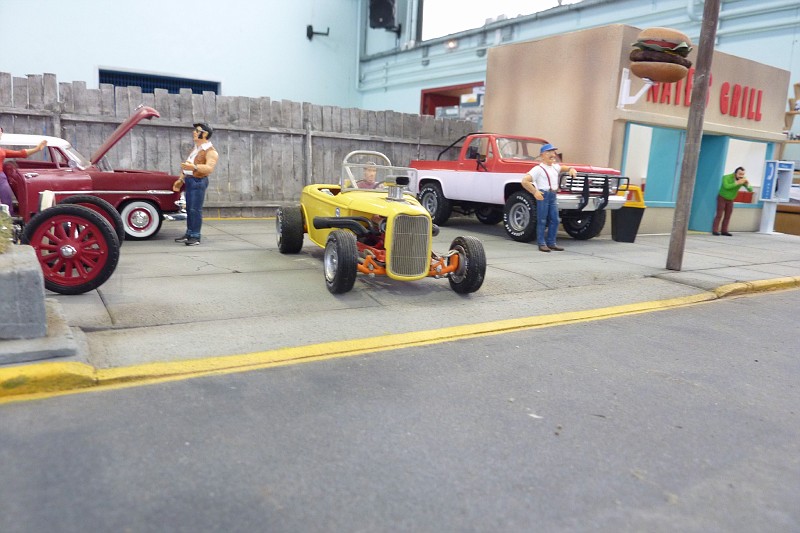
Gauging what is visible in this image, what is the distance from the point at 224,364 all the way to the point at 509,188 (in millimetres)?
8281

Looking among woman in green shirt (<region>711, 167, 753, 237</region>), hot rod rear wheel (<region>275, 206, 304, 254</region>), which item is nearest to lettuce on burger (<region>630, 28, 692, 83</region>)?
woman in green shirt (<region>711, 167, 753, 237</region>)

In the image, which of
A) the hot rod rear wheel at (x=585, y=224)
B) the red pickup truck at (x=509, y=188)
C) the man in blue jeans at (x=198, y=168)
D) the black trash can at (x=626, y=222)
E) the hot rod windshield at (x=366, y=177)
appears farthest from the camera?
the black trash can at (x=626, y=222)

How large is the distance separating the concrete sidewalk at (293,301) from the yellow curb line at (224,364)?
1cm

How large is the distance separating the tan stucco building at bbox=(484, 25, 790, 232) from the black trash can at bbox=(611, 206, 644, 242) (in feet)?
3.59

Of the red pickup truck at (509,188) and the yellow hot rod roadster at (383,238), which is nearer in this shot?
the yellow hot rod roadster at (383,238)

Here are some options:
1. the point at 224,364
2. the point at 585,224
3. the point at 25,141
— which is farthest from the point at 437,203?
the point at 224,364

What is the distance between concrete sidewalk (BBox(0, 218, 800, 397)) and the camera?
466cm

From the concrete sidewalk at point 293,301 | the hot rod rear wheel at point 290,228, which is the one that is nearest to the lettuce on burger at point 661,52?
the concrete sidewalk at point 293,301

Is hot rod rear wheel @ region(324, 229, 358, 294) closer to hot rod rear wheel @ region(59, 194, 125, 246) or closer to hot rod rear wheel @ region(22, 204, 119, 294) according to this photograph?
hot rod rear wheel @ region(22, 204, 119, 294)

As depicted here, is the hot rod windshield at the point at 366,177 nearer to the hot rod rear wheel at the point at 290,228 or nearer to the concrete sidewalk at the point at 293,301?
the hot rod rear wheel at the point at 290,228

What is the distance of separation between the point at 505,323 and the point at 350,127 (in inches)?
356

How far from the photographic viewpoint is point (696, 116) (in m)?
8.51

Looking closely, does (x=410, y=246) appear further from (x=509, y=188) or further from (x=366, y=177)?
(x=509, y=188)

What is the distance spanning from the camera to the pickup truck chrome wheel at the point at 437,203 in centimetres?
1334
